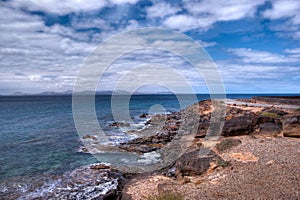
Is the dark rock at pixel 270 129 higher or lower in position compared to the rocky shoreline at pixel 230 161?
higher

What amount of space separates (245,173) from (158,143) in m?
14.8

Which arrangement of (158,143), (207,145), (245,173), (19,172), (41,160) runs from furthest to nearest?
(158,143)
(41,160)
(19,172)
(207,145)
(245,173)

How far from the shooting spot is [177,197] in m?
8.75

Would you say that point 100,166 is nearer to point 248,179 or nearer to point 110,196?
point 110,196

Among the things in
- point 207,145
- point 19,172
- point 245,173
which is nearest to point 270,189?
point 245,173

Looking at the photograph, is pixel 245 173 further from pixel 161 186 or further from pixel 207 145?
pixel 207 145

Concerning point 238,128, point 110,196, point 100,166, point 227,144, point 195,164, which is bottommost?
point 100,166

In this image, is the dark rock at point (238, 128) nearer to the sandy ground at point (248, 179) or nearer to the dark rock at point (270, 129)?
the dark rock at point (270, 129)

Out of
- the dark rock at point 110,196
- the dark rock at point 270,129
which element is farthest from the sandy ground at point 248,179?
the dark rock at point 270,129

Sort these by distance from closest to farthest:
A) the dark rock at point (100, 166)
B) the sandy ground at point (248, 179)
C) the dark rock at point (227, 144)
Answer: the sandy ground at point (248, 179), the dark rock at point (227, 144), the dark rock at point (100, 166)

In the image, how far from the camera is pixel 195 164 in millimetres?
12492

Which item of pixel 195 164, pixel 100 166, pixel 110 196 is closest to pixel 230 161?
pixel 195 164

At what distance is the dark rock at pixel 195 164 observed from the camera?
12156 millimetres

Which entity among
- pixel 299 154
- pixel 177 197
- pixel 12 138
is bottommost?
pixel 12 138
